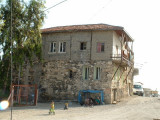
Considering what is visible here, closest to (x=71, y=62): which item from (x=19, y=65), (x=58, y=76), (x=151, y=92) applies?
(x=58, y=76)

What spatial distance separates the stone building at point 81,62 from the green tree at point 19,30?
2.68m

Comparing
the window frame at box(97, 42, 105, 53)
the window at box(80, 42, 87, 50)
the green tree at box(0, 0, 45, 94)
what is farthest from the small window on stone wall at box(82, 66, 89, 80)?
the green tree at box(0, 0, 45, 94)

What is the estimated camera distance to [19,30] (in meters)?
21.7

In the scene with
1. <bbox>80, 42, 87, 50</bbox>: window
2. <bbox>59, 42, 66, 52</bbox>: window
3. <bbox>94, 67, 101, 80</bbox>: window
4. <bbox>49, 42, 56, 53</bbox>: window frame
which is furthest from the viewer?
<bbox>49, 42, 56, 53</bbox>: window frame

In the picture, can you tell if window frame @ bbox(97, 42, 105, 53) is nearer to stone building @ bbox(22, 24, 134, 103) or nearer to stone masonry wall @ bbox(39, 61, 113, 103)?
stone building @ bbox(22, 24, 134, 103)

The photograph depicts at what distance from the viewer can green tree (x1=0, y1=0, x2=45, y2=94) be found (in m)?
21.5

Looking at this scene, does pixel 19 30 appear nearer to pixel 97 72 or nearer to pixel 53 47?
pixel 53 47

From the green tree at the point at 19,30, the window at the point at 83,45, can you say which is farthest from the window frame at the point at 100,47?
the green tree at the point at 19,30

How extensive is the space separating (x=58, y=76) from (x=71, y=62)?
2.18m

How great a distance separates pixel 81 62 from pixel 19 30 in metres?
7.16

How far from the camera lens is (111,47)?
2277 cm

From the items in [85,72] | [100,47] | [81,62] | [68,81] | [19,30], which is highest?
[19,30]

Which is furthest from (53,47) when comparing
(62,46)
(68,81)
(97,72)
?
(97,72)

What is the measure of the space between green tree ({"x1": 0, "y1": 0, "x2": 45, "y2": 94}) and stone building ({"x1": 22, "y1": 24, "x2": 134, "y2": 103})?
268 centimetres
